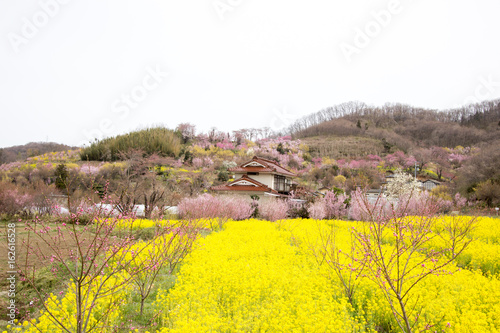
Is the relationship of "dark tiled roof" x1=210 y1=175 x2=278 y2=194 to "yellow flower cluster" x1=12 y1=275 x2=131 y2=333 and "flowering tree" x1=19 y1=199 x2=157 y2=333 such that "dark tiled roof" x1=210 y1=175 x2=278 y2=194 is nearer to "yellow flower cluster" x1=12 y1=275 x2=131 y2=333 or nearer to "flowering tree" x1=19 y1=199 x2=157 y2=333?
"flowering tree" x1=19 y1=199 x2=157 y2=333

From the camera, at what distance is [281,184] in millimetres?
33125

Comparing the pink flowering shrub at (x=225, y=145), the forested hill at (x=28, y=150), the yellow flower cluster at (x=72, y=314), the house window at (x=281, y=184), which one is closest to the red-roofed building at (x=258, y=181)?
the house window at (x=281, y=184)

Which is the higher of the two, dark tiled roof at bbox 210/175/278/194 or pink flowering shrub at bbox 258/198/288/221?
dark tiled roof at bbox 210/175/278/194

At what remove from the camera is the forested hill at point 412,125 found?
77000mm

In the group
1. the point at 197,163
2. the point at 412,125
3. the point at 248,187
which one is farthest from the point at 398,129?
the point at 248,187

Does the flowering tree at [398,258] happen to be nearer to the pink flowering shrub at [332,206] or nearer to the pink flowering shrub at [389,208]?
the pink flowering shrub at [389,208]

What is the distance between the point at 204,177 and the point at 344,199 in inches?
741

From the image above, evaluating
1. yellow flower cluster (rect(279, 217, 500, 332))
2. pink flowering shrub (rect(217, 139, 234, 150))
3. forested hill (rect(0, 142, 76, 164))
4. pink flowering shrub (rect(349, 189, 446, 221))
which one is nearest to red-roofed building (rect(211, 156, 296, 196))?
pink flowering shrub (rect(349, 189, 446, 221))

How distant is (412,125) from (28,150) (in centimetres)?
10076

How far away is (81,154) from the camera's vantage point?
1896 inches

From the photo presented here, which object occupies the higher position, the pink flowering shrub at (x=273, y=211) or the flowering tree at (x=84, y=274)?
the flowering tree at (x=84, y=274)

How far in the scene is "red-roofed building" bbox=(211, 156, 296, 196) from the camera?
93.2 ft

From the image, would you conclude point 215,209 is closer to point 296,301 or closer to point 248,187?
point 296,301

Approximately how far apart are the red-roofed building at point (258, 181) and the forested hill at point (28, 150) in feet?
142
